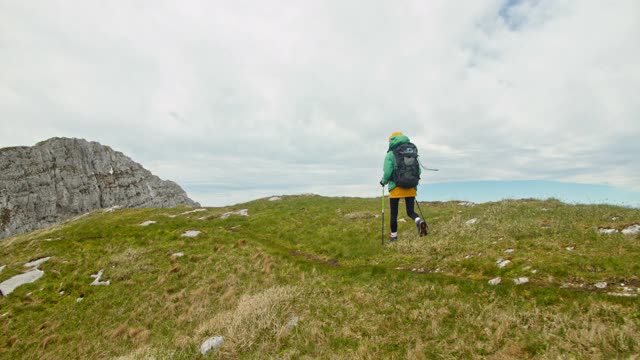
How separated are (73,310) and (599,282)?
2316 cm

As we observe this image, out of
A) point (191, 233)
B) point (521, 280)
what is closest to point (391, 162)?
point (521, 280)

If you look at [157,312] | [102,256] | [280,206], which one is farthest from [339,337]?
[280,206]

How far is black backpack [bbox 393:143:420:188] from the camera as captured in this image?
61.3ft

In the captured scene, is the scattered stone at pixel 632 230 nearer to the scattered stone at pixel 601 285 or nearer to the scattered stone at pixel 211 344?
the scattered stone at pixel 601 285

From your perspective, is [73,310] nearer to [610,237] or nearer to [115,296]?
[115,296]

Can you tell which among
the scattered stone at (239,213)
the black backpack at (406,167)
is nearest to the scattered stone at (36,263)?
the scattered stone at (239,213)

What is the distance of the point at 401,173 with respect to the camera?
18.7 meters

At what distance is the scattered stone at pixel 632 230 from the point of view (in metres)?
12.8

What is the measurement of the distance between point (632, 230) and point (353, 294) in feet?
39.1

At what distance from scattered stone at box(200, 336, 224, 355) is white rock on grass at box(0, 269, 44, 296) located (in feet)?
59.2

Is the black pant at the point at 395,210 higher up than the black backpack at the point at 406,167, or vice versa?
the black backpack at the point at 406,167

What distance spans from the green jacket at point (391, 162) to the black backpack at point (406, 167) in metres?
0.24

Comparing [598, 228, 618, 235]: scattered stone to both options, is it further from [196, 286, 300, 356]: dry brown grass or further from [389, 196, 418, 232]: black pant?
[196, 286, 300, 356]: dry brown grass

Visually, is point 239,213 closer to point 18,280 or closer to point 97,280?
point 97,280
